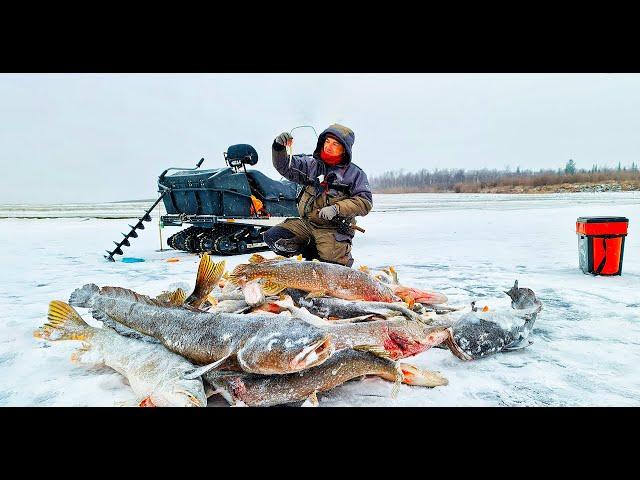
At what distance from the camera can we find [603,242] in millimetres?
5492

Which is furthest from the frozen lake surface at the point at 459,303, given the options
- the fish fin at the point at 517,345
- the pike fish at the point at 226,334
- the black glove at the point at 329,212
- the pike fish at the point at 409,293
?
the black glove at the point at 329,212

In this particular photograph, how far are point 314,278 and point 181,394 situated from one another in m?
1.66

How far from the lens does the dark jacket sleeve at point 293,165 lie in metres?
5.00

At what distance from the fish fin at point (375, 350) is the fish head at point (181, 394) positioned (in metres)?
0.78

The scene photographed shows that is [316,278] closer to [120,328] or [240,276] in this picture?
[240,276]

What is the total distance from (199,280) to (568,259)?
6025 mm

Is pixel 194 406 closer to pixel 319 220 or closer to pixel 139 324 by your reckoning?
pixel 139 324

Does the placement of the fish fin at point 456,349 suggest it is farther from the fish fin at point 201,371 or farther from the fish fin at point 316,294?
the fish fin at point 201,371

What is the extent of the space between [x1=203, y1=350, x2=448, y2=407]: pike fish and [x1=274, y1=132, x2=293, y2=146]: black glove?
3041 millimetres

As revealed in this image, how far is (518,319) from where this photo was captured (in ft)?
10.6

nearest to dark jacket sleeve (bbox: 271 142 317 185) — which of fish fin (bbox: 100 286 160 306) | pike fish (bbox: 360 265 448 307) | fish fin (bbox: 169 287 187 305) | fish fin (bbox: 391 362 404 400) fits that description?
pike fish (bbox: 360 265 448 307)

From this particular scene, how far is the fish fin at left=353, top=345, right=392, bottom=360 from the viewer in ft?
7.68

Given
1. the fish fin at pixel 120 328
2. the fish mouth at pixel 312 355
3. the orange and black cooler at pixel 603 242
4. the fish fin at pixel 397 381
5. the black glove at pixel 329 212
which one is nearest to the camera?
the fish mouth at pixel 312 355

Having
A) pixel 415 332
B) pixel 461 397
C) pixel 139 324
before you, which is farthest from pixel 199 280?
pixel 461 397
